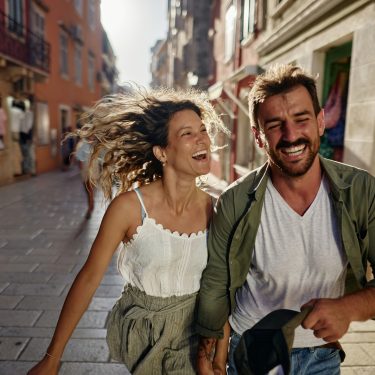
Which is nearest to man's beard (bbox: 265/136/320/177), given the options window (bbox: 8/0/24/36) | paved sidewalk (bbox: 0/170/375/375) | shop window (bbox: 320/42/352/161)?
paved sidewalk (bbox: 0/170/375/375)

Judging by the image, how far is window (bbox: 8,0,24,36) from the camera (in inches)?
512

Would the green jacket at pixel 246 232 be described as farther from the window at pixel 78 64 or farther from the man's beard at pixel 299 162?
the window at pixel 78 64

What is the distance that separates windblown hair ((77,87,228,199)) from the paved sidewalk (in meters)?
0.28

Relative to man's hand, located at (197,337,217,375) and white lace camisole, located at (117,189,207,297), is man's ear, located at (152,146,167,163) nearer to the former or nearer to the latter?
white lace camisole, located at (117,189,207,297)

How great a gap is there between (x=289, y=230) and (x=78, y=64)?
74.4 feet

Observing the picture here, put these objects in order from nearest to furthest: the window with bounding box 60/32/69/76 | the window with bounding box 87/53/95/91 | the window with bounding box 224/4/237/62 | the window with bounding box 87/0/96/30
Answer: the window with bounding box 224/4/237/62
the window with bounding box 60/32/69/76
the window with bounding box 87/0/96/30
the window with bounding box 87/53/95/91

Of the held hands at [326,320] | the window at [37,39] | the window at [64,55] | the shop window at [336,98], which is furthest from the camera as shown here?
the window at [64,55]

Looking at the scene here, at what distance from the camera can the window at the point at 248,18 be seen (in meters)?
10.2

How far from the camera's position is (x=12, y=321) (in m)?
3.64

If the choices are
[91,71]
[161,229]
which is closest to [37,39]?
[91,71]

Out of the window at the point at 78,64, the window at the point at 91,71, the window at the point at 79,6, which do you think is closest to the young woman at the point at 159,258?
the window at the point at 78,64

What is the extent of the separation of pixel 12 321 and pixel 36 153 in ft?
43.7

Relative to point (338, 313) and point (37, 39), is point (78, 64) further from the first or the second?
point (338, 313)

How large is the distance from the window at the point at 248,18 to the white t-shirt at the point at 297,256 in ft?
31.4
